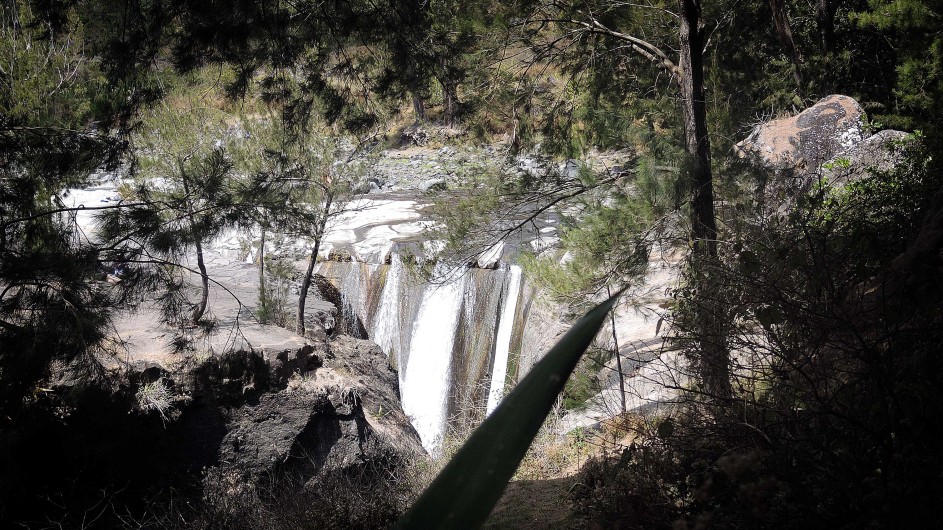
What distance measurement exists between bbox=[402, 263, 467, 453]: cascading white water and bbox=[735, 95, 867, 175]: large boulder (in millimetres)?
5199

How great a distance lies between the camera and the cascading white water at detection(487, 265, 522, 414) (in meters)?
11.2

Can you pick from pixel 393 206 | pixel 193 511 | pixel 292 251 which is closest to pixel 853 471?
pixel 193 511

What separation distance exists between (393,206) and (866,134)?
10049 mm

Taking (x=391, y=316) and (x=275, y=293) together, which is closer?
(x=275, y=293)

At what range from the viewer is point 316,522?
19.8ft

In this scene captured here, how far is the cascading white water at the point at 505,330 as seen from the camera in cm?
1116

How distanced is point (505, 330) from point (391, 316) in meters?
2.78

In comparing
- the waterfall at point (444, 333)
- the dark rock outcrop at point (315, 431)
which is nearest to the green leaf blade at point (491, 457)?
the dark rock outcrop at point (315, 431)

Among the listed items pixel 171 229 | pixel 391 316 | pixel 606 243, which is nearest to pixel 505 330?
pixel 391 316

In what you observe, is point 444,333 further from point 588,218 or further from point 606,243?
point 606,243

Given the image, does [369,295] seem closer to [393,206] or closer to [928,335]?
[393,206]

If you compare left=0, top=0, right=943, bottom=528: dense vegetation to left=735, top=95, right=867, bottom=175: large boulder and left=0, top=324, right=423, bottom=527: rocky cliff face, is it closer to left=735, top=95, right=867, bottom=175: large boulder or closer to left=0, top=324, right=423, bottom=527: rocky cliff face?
left=0, top=324, right=423, bottom=527: rocky cliff face

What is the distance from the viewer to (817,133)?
948cm

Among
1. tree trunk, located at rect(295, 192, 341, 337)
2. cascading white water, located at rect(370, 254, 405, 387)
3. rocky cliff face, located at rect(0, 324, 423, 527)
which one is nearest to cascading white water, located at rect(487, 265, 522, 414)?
rocky cliff face, located at rect(0, 324, 423, 527)
